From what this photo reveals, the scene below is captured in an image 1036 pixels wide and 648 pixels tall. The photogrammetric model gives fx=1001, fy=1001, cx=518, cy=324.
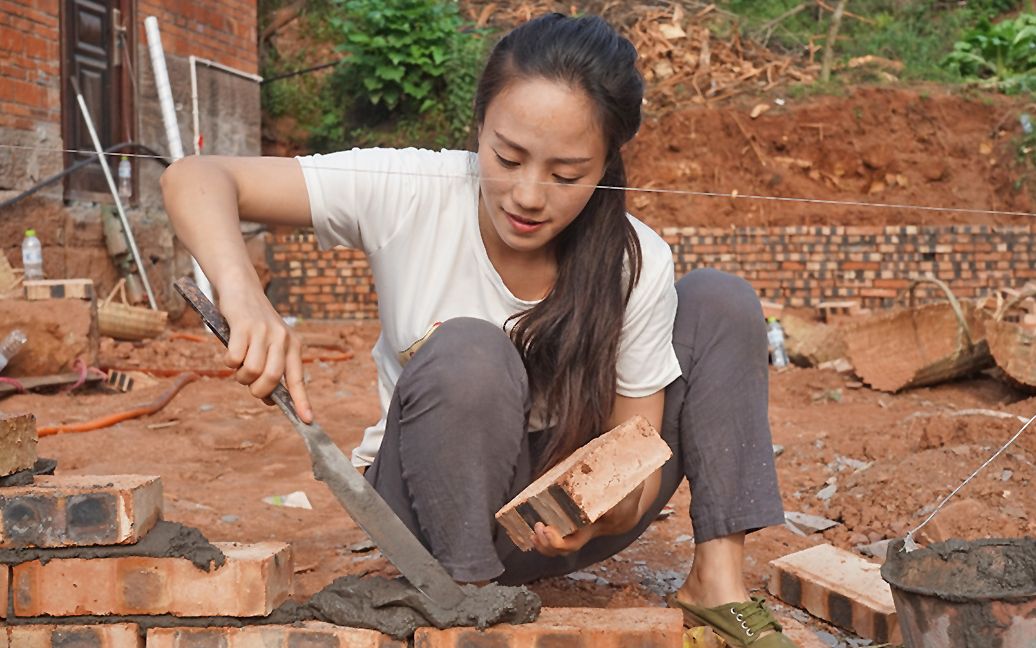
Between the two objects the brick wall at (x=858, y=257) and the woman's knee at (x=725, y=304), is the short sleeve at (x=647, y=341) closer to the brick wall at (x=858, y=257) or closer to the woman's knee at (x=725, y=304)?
the woman's knee at (x=725, y=304)

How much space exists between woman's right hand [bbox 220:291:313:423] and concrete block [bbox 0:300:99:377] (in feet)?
14.5

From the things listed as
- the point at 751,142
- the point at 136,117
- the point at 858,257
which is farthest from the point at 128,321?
the point at 751,142

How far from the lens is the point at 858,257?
941 cm

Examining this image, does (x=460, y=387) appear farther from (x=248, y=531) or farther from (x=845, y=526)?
(x=845, y=526)

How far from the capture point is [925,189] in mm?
10469

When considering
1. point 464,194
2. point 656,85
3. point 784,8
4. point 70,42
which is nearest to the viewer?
point 464,194

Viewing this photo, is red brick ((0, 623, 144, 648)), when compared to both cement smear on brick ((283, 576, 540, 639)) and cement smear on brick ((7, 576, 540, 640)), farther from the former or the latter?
cement smear on brick ((283, 576, 540, 639))

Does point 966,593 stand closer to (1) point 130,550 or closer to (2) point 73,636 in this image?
(1) point 130,550

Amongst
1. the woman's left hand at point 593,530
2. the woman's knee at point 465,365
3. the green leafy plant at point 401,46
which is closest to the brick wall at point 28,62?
the green leafy plant at point 401,46

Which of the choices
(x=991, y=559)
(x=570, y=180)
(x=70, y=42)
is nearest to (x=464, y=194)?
(x=570, y=180)

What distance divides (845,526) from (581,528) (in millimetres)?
1871

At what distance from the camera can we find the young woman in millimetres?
1874

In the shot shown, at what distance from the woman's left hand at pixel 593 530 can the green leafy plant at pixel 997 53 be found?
10.8m

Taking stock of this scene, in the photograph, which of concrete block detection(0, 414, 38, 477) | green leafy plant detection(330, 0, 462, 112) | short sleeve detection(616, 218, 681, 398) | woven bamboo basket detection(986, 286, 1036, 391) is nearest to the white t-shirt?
short sleeve detection(616, 218, 681, 398)
